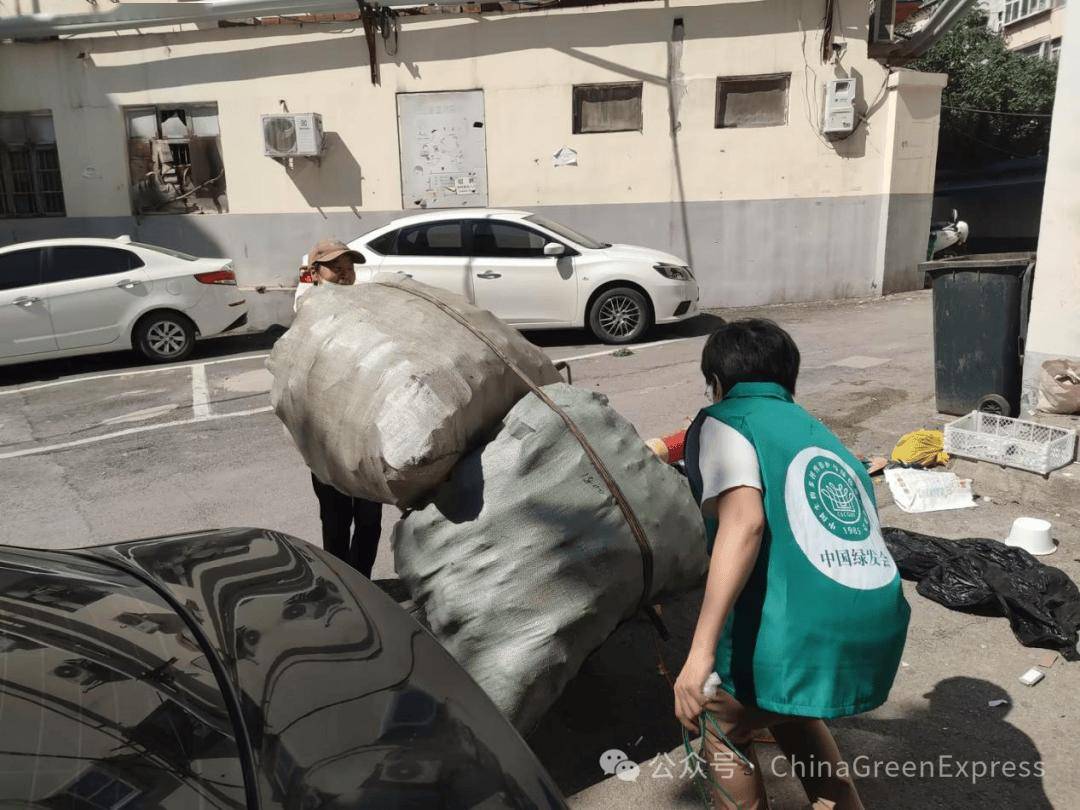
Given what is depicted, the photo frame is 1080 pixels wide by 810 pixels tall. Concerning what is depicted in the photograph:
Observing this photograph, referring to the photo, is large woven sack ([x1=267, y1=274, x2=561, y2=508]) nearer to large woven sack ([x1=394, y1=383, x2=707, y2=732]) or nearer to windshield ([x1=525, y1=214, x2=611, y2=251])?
large woven sack ([x1=394, y1=383, x2=707, y2=732])

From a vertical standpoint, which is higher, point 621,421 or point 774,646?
point 621,421

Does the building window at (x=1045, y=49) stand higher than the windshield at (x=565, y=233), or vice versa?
the building window at (x=1045, y=49)

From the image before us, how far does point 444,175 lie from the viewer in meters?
13.1

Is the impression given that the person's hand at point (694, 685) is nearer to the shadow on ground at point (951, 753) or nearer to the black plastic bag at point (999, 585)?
the shadow on ground at point (951, 753)

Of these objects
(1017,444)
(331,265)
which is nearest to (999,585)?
(1017,444)

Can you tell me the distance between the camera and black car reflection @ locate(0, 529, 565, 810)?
4.78ft

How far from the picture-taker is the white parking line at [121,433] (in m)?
7.27

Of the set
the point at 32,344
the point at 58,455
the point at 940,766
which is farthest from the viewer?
the point at 32,344

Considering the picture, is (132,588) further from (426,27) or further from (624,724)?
(426,27)

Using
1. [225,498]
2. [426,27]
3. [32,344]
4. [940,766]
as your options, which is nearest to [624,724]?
[940,766]

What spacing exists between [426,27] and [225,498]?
910 cm

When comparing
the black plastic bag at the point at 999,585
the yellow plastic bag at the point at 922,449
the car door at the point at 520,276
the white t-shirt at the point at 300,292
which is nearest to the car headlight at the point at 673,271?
the car door at the point at 520,276

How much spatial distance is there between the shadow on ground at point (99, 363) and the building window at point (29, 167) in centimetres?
428

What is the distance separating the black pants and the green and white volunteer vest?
2.21 metres
